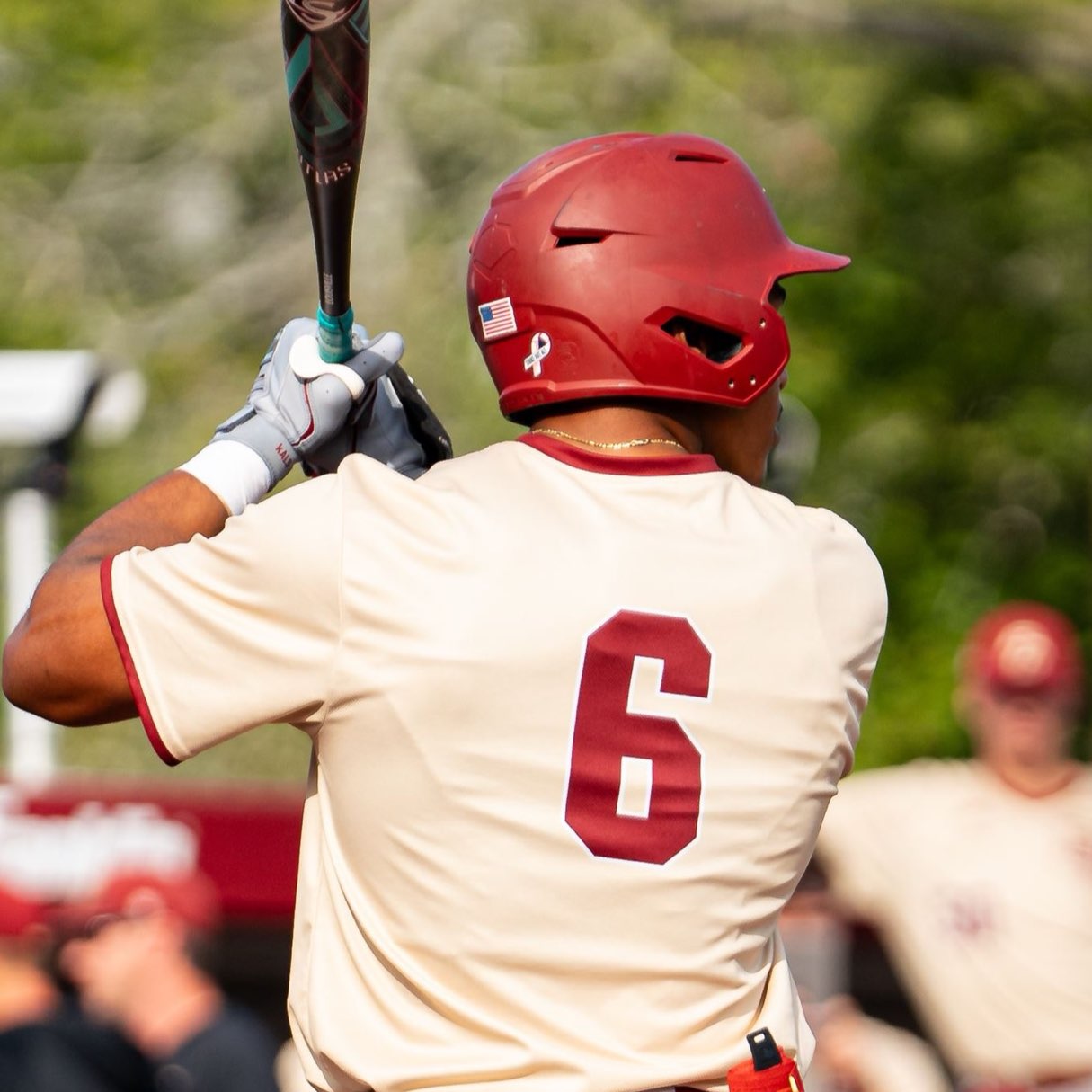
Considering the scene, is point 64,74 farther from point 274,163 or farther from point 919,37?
point 919,37

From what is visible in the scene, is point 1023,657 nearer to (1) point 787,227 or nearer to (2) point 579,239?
(2) point 579,239

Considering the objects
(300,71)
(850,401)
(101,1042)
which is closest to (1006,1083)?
(101,1042)

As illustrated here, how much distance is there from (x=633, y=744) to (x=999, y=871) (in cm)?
411

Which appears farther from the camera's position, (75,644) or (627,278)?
(627,278)

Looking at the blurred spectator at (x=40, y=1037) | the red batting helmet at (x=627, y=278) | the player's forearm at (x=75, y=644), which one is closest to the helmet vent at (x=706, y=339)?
the red batting helmet at (x=627, y=278)

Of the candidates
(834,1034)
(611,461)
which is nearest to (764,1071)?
(611,461)

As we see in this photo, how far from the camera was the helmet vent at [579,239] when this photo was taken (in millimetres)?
2723

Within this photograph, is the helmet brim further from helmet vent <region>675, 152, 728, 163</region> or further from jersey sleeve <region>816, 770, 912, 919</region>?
jersey sleeve <region>816, 770, 912, 919</region>

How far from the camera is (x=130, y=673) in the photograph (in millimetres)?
2471

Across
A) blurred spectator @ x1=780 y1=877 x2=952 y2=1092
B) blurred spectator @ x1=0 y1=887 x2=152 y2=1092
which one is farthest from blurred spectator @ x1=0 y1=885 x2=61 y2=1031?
blurred spectator @ x1=780 y1=877 x2=952 y2=1092

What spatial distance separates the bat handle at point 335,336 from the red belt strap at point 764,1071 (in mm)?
1167

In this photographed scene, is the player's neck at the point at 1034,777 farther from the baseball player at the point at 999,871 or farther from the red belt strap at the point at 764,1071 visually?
the red belt strap at the point at 764,1071

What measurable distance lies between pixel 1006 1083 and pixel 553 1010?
166 inches

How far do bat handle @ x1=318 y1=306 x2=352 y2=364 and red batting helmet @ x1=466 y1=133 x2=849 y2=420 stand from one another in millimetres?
210
